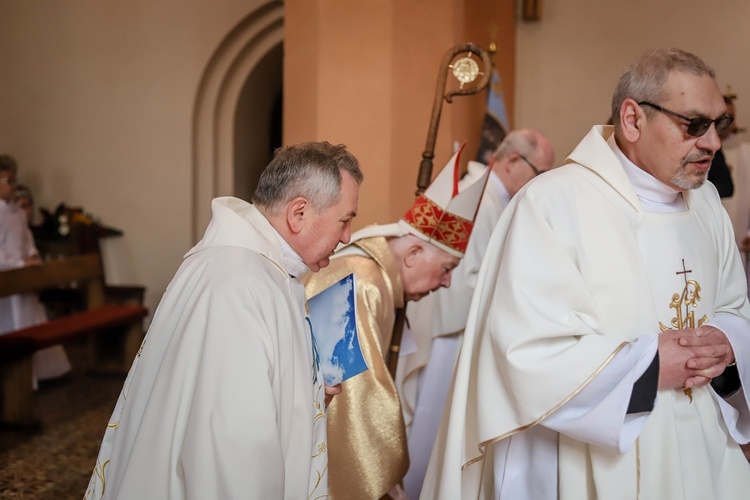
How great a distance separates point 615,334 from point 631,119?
63cm

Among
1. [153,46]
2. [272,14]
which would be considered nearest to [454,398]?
[272,14]

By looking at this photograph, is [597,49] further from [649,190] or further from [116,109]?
[116,109]

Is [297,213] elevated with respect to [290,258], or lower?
elevated

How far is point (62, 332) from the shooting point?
19.8ft

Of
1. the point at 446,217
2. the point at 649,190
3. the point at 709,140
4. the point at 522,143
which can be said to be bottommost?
the point at 446,217

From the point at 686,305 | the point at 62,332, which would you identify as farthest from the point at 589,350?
the point at 62,332

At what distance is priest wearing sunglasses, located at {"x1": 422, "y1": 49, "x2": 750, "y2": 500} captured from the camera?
78.6 inches

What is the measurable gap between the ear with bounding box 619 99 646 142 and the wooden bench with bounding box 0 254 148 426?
4728 millimetres

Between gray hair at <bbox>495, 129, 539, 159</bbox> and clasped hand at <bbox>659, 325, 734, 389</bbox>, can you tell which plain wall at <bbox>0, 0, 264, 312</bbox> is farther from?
clasped hand at <bbox>659, 325, 734, 389</bbox>

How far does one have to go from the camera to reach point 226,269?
6.32ft

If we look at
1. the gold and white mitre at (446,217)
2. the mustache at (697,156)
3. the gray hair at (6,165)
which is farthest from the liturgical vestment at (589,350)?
the gray hair at (6,165)

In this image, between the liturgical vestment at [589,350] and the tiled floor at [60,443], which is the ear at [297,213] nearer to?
the liturgical vestment at [589,350]

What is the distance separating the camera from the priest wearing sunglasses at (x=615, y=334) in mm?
1996

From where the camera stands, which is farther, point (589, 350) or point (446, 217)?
point (446, 217)
